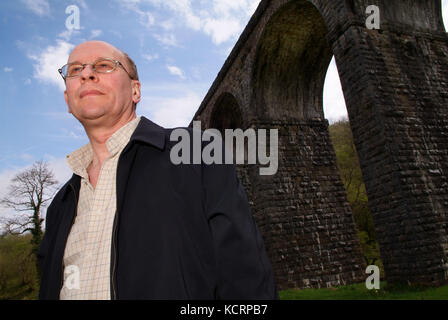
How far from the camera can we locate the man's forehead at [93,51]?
1.68 metres

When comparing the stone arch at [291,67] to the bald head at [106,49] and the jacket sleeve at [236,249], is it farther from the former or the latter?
the jacket sleeve at [236,249]

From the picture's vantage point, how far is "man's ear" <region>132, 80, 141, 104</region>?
1816 millimetres

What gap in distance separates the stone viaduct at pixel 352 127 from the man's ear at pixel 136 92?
5.46 m

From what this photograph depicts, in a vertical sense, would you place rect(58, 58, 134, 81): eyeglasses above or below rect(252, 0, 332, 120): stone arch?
below

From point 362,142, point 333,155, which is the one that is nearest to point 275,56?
point 333,155

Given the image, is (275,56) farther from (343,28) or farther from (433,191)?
(433,191)

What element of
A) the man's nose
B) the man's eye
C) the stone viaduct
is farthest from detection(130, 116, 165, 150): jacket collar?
the stone viaduct

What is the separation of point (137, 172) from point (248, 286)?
66 centimetres

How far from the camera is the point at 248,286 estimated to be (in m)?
1.09

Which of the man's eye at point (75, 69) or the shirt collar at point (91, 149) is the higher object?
the man's eye at point (75, 69)

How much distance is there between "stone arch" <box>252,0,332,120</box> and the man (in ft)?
30.4

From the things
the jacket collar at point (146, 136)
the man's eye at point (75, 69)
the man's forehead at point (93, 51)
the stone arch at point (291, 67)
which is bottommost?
the jacket collar at point (146, 136)

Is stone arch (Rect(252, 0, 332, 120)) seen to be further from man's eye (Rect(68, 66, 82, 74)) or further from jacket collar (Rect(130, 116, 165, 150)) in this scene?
jacket collar (Rect(130, 116, 165, 150))

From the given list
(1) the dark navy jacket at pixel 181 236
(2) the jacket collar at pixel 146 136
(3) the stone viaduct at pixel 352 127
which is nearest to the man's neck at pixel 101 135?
(2) the jacket collar at pixel 146 136
